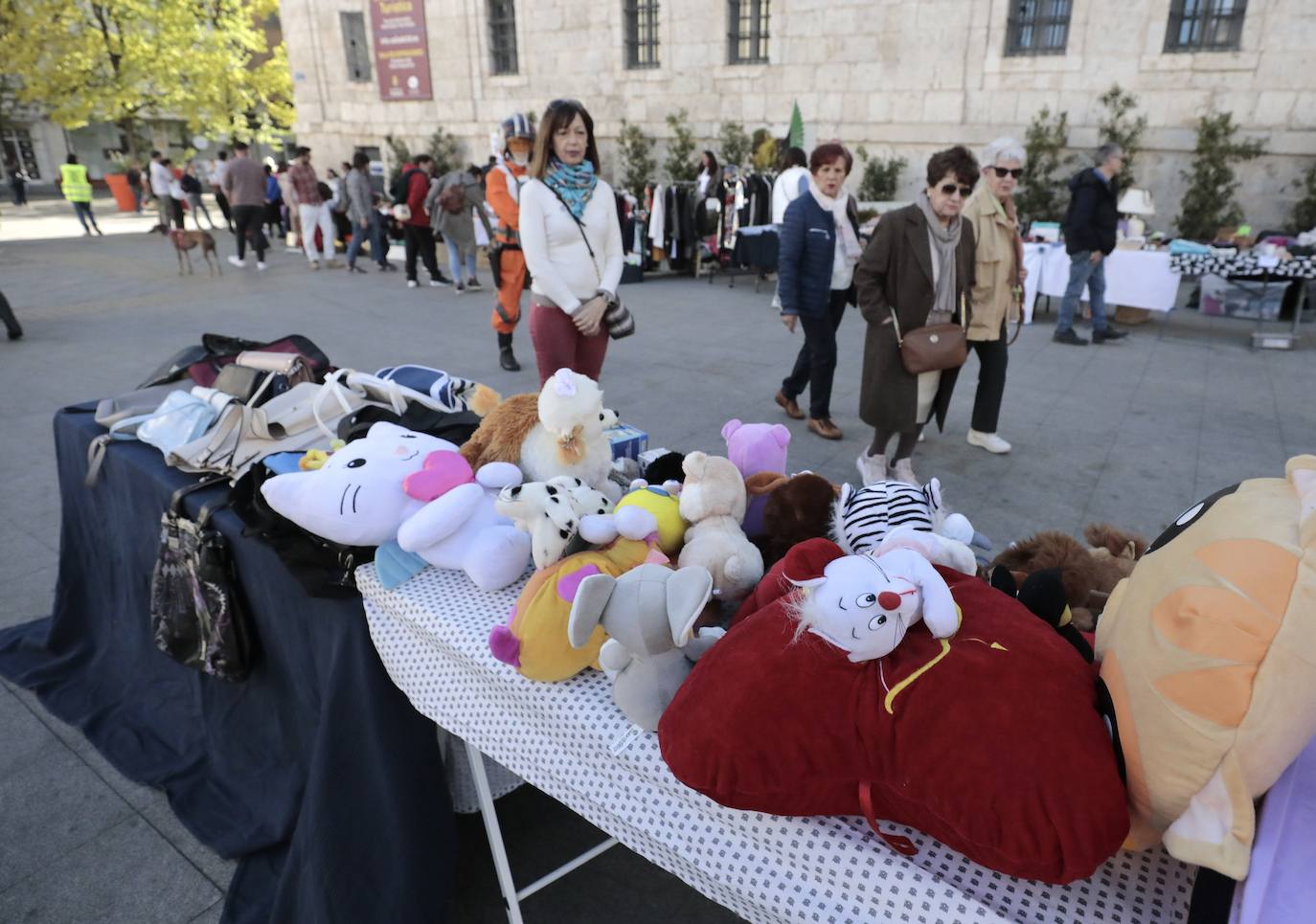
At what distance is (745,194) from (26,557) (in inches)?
365

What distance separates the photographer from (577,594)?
4.32 feet

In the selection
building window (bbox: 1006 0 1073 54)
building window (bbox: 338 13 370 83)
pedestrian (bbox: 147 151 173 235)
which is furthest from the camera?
building window (bbox: 338 13 370 83)

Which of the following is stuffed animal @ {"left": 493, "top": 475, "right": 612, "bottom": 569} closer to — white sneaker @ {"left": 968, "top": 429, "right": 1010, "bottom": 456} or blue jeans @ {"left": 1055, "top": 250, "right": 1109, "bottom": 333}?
white sneaker @ {"left": 968, "top": 429, "right": 1010, "bottom": 456}

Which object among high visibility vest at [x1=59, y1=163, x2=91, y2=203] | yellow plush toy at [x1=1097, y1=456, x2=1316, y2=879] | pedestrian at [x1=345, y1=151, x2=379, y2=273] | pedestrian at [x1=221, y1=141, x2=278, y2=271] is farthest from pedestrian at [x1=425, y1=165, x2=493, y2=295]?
high visibility vest at [x1=59, y1=163, x2=91, y2=203]

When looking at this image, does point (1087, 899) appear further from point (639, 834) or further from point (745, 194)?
point (745, 194)

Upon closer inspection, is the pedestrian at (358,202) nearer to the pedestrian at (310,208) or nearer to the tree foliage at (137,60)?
the pedestrian at (310,208)

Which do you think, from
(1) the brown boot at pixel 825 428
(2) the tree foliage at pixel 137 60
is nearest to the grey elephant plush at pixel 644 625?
(1) the brown boot at pixel 825 428

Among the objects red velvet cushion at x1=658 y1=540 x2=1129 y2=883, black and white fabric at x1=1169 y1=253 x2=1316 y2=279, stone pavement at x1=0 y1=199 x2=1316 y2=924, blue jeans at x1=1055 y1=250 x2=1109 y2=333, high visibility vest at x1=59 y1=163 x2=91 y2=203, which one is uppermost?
high visibility vest at x1=59 y1=163 x2=91 y2=203

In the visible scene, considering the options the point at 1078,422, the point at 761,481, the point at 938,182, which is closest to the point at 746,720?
the point at 761,481

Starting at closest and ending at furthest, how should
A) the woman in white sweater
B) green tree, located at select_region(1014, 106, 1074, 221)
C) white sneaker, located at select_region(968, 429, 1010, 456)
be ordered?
the woman in white sweater
white sneaker, located at select_region(968, 429, 1010, 456)
green tree, located at select_region(1014, 106, 1074, 221)

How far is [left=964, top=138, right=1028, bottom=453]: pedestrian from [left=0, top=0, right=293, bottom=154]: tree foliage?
2666 cm

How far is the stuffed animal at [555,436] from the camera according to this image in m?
1.94

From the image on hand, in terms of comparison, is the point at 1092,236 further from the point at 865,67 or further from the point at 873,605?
the point at 873,605

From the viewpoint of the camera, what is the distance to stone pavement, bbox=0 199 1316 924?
2.17 meters
